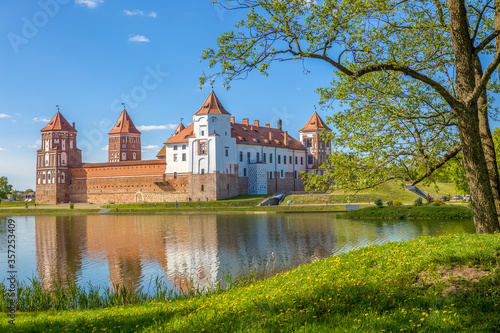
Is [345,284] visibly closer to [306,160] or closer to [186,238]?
[186,238]

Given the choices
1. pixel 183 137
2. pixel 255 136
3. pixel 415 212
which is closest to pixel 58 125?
pixel 183 137

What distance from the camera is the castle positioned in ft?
199

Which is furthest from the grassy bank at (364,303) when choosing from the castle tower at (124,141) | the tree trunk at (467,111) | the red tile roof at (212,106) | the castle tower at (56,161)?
the castle tower at (124,141)

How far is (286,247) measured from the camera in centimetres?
2033

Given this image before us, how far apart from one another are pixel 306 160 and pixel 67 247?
54576 millimetres

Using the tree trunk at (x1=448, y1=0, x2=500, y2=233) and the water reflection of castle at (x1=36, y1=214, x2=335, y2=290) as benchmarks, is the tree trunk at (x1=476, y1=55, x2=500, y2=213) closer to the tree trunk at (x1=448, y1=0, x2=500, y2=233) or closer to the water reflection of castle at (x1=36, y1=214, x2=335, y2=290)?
the tree trunk at (x1=448, y1=0, x2=500, y2=233)

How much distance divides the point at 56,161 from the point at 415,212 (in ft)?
198

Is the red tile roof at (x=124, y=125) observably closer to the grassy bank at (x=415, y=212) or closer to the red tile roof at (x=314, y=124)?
the red tile roof at (x=314, y=124)

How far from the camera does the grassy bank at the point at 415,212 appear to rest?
100 feet

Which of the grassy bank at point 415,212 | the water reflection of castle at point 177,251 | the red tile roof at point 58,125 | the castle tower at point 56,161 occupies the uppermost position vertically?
the red tile roof at point 58,125

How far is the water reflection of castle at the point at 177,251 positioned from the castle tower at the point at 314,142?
42.7 metres

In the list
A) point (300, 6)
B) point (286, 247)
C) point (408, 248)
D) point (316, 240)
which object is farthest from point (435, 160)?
point (316, 240)

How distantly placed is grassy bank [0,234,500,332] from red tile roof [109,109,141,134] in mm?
81395

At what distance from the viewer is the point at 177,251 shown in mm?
20719
